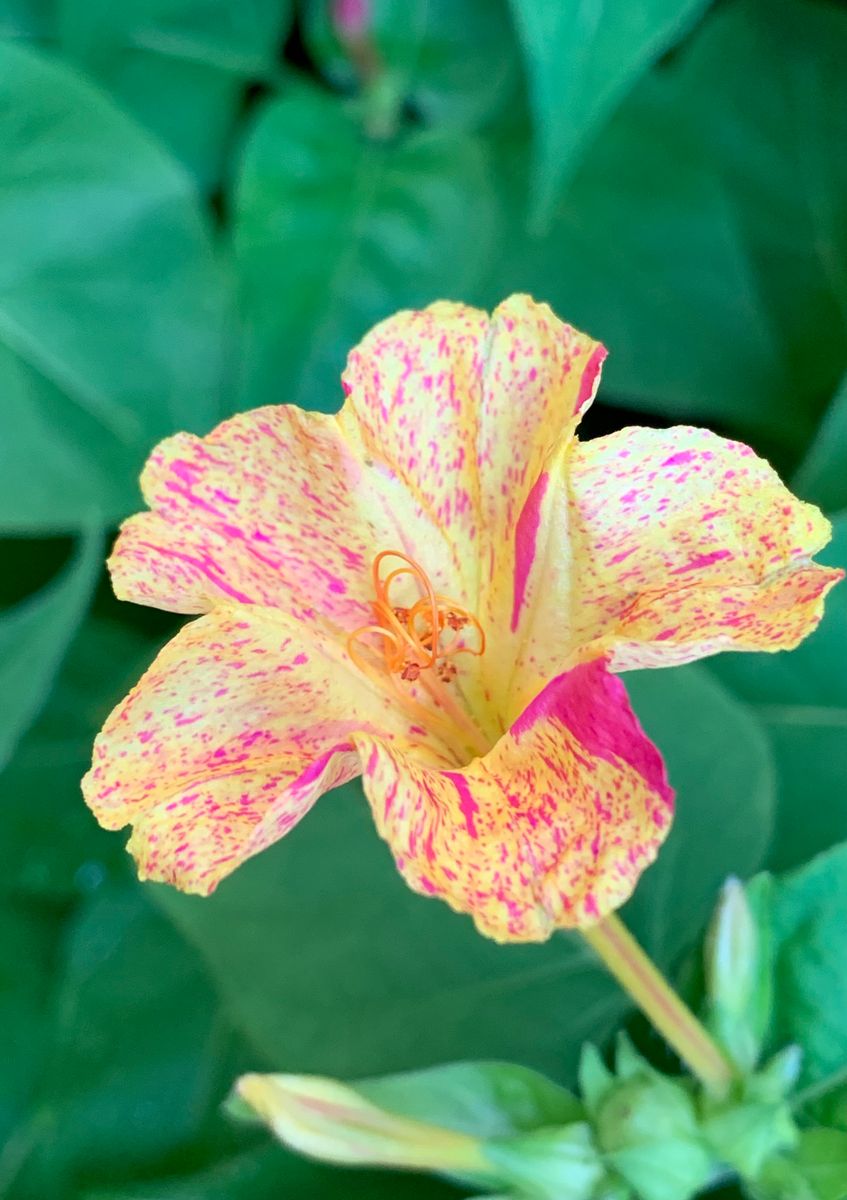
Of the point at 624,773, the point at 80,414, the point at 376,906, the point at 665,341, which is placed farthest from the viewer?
the point at 665,341

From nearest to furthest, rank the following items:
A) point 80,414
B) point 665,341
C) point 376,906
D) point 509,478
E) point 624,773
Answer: point 624,773 < point 509,478 < point 376,906 < point 80,414 < point 665,341

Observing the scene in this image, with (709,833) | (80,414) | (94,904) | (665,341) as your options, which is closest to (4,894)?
(94,904)

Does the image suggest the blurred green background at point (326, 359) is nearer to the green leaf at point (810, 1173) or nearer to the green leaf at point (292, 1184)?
the green leaf at point (292, 1184)

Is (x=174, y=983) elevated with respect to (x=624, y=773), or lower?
lower

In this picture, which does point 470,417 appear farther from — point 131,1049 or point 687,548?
point 131,1049

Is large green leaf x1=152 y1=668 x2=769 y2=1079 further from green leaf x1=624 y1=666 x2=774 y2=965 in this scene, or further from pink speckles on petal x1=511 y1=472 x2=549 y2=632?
pink speckles on petal x1=511 y1=472 x2=549 y2=632

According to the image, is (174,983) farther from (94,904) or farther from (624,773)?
(624,773)

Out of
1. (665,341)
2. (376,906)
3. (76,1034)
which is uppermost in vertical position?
(665,341)

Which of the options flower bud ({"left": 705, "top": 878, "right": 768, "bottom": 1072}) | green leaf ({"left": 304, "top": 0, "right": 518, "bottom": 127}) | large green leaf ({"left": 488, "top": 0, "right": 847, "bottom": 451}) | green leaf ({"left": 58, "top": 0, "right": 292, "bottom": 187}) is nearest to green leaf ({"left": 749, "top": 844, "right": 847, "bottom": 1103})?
flower bud ({"left": 705, "top": 878, "right": 768, "bottom": 1072})
